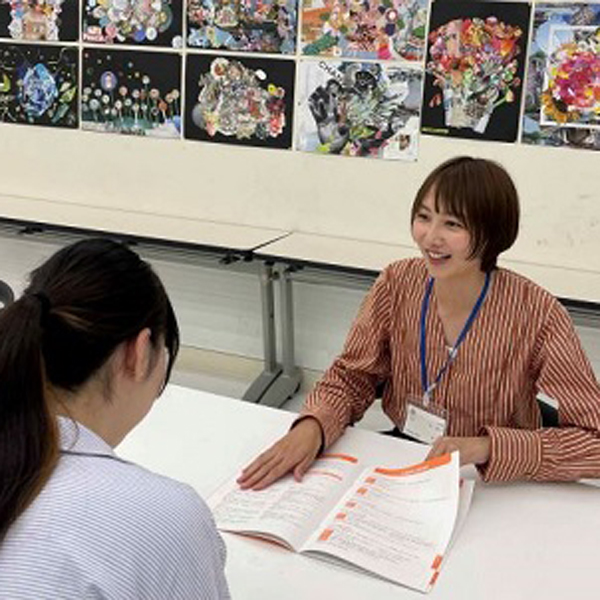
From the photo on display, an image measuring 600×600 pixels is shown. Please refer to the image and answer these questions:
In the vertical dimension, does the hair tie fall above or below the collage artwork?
below

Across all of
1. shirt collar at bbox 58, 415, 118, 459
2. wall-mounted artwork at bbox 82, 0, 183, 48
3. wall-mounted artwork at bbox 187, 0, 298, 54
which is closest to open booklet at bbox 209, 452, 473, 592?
shirt collar at bbox 58, 415, 118, 459

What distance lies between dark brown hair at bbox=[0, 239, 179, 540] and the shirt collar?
0.02 m

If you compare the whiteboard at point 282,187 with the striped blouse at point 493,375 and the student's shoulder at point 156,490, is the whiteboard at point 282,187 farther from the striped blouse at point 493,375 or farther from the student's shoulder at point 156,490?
the student's shoulder at point 156,490

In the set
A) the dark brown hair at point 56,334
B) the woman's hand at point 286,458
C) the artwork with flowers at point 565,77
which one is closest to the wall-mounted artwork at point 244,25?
the artwork with flowers at point 565,77

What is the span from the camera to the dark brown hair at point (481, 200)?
1.67 metres

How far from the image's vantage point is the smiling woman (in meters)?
1.59

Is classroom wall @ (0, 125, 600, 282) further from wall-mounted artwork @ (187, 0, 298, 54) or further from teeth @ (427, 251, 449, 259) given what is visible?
teeth @ (427, 251, 449, 259)

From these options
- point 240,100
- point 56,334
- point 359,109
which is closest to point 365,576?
point 56,334

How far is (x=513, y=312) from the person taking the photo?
1.70 meters

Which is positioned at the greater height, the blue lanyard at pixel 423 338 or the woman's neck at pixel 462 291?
the woman's neck at pixel 462 291

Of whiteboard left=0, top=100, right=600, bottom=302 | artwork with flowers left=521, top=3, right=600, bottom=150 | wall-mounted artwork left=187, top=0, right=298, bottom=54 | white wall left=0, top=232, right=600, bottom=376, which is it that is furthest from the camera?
white wall left=0, top=232, right=600, bottom=376

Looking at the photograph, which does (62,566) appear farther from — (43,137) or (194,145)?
(43,137)

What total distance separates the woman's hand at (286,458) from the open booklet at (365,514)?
2 centimetres

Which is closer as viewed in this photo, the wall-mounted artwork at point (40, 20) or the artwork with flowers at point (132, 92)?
the artwork with flowers at point (132, 92)
